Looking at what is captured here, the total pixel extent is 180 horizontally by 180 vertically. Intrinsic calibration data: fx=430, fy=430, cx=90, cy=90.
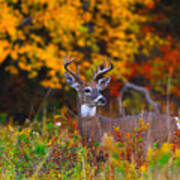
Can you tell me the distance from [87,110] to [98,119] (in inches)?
14.7

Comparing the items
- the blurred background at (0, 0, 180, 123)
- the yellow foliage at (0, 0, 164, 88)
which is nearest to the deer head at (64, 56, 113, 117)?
the blurred background at (0, 0, 180, 123)

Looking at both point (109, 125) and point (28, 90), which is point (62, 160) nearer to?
point (109, 125)

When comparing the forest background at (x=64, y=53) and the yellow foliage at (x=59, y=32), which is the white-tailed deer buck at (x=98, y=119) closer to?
the forest background at (x=64, y=53)

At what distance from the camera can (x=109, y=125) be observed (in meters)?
7.03

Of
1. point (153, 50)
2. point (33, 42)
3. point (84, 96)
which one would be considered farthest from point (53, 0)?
point (153, 50)

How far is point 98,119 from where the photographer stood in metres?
7.55

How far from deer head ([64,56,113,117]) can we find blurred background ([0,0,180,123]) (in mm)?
499

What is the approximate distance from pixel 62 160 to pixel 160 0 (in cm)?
1352

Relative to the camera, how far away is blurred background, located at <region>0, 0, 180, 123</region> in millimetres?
11273

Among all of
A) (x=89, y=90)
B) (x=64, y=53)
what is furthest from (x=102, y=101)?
(x=64, y=53)

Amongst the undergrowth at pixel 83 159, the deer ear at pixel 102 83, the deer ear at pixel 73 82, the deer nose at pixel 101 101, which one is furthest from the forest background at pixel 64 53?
the undergrowth at pixel 83 159

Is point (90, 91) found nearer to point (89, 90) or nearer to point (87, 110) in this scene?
point (89, 90)

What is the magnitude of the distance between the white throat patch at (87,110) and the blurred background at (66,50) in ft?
2.75

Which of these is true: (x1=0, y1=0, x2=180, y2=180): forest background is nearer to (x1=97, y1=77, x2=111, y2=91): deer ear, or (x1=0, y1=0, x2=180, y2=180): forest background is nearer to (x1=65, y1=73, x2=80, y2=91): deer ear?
(x1=65, y1=73, x2=80, y2=91): deer ear
